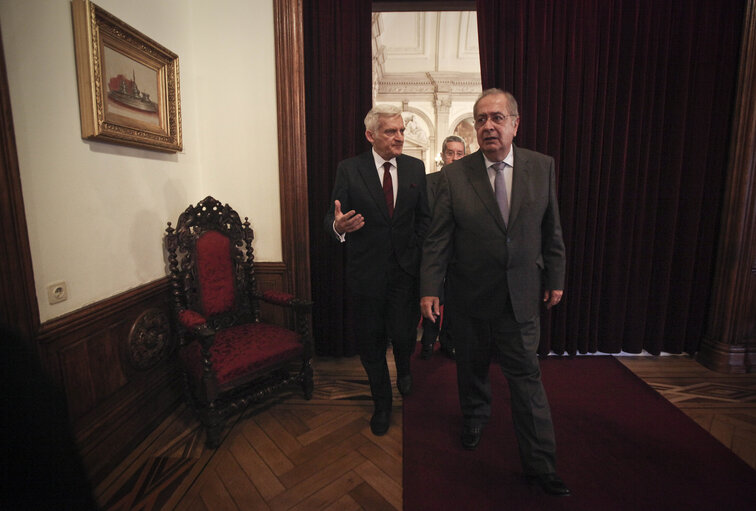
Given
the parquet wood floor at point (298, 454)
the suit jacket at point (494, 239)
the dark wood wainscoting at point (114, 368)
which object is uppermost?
the suit jacket at point (494, 239)

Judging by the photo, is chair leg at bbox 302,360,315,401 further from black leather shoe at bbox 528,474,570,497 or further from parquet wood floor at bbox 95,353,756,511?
black leather shoe at bbox 528,474,570,497

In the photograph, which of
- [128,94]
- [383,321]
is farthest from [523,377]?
Result: [128,94]

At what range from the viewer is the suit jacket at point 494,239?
1628 mm

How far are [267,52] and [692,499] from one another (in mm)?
3292

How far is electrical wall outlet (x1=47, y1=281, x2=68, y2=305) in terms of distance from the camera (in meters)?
1.62

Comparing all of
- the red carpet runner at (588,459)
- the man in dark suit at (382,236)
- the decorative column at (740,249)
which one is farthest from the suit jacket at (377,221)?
the decorative column at (740,249)

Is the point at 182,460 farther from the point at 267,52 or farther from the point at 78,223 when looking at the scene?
the point at 267,52

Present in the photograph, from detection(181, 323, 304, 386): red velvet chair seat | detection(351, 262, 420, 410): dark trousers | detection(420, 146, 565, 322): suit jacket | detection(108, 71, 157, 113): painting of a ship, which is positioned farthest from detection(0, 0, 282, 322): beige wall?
detection(420, 146, 565, 322): suit jacket

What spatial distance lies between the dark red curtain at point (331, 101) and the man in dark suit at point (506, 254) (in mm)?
1217

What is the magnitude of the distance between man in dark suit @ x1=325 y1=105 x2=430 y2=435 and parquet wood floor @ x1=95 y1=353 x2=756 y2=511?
0.79 feet

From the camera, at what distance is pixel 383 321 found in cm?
207

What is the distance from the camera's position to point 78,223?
176 centimetres

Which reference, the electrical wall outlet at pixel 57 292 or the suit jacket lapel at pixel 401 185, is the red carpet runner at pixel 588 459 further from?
the electrical wall outlet at pixel 57 292

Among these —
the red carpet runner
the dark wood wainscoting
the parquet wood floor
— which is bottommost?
the parquet wood floor
